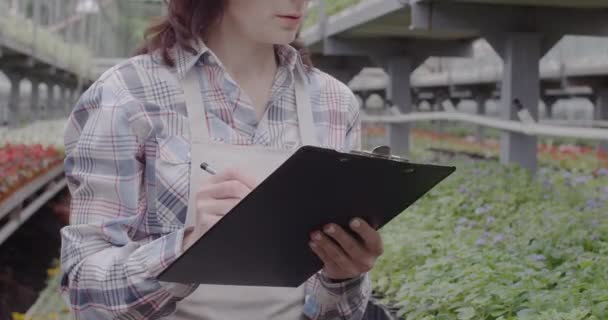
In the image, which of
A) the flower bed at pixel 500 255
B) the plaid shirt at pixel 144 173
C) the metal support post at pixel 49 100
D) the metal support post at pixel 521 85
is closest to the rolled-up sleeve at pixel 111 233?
the plaid shirt at pixel 144 173

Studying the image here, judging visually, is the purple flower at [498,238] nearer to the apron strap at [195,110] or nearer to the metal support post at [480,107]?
the apron strap at [195,110]

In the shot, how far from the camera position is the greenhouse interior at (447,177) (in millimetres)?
2918

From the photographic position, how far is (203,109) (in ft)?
5.74

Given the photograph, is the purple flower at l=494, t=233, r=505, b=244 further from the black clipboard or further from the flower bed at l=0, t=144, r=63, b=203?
the flower bed at l=0, t=144, r=63, b=203

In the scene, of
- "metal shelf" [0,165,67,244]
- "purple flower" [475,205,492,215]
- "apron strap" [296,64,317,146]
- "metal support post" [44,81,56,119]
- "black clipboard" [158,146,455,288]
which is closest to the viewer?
Result: "black clipboard" [158,146,455,288]

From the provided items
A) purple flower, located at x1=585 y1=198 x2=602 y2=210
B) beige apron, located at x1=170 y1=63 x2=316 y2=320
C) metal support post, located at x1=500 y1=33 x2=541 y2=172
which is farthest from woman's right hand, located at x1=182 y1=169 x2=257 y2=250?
metal support post, located at x1=500 y1=33 x2=541 y2=172

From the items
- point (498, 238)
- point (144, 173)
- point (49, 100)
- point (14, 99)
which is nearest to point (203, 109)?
point (144, 173)

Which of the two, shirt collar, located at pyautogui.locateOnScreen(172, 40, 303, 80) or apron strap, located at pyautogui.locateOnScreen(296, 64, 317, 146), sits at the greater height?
shirt collar, located at pyautogui.locateOnScreen(172, 40, 303, 80)

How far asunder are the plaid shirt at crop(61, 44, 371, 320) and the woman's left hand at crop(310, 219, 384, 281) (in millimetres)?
144

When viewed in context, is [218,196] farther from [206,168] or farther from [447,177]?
[447,177]

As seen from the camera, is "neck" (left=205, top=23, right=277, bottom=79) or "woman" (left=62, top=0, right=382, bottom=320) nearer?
"woman" (left=62, top=0, right=382, bottom=320)

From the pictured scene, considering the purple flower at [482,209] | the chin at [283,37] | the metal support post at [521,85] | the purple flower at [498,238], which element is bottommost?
the purple flower at [482,209]

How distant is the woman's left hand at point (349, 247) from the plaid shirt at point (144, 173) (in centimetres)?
14

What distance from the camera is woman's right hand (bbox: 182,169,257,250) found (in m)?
1.53
